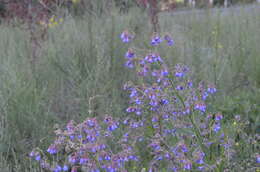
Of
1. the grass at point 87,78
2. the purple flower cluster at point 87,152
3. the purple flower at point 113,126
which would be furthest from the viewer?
the grass at point 87,78

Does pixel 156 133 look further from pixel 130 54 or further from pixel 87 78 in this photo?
pixel 87 78

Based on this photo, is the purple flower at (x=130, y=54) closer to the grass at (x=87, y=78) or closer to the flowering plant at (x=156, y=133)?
the flowering plant at (x=156, y=133)

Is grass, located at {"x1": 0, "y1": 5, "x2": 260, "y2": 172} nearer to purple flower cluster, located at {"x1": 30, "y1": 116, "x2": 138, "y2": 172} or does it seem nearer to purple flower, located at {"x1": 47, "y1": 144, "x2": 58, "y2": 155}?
purple flower cluster, located at {"x1": 30, "y1": 116, "x2": 138, "y2": 172}

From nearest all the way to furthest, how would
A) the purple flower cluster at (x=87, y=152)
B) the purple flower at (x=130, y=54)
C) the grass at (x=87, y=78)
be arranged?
the purple flower cluster at (x=87, y=152) < the purple flower at (x=130, y=54) < the grass at (x=87, y=78)

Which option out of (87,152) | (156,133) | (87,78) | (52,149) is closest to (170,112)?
(156,133)

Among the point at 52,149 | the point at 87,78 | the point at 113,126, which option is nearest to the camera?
the point at 52,149

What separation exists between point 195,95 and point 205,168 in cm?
45

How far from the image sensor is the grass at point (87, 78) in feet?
9.03

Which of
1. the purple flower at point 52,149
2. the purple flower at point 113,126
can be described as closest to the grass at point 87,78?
the purple flower at point 113,126

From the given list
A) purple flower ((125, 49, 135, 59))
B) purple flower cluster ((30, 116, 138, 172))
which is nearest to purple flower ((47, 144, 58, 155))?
purple flower cluster ((30, 116, 138, 172))

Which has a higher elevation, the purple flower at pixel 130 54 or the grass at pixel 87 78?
the purple flower at pixel 130 54

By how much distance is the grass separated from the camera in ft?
9.03

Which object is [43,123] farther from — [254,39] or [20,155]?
[254,39]

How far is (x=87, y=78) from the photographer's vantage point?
2.96 m
